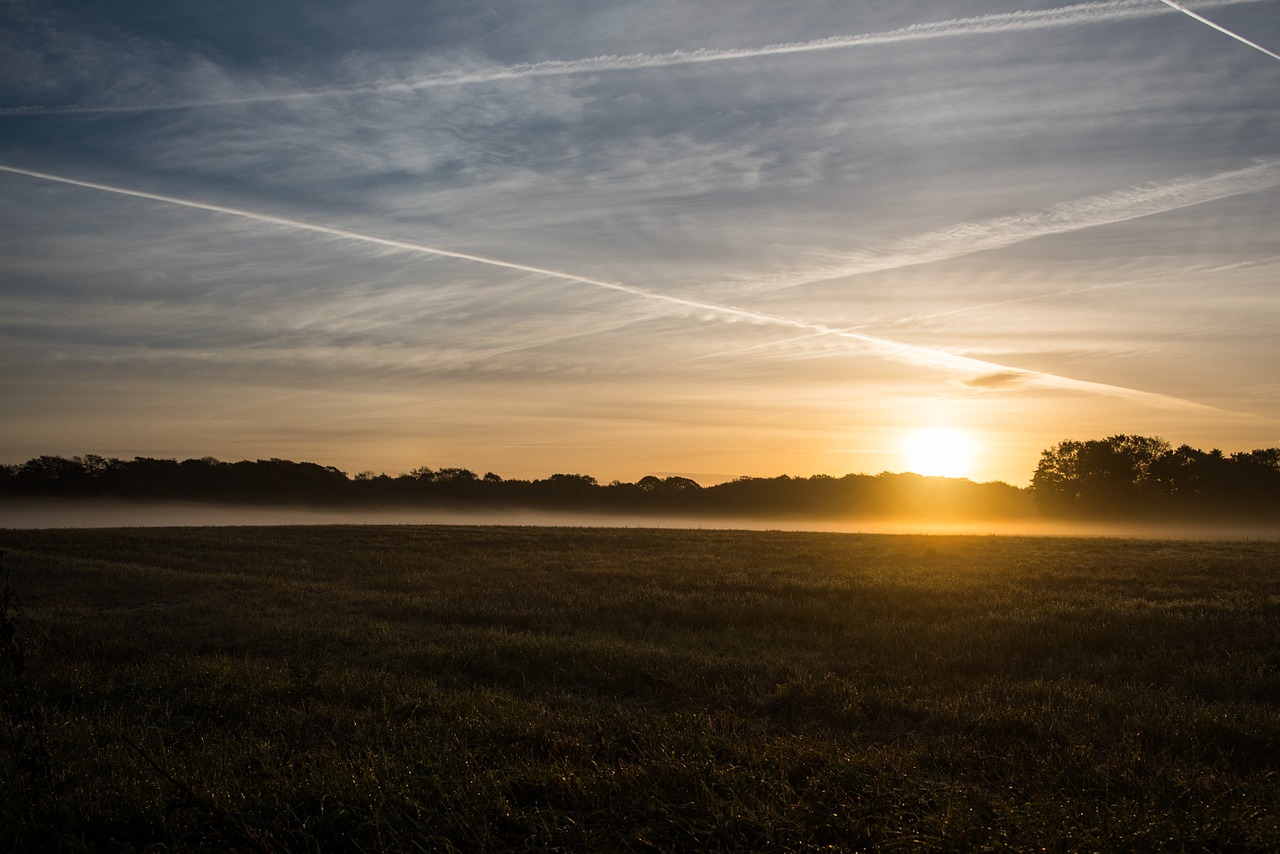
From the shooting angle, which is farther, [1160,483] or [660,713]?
[1160,483]

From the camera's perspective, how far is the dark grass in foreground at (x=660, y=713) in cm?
572

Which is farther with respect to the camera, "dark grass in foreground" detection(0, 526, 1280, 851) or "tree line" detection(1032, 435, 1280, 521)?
"tree line" detection(1032, 435, 1280, 521)

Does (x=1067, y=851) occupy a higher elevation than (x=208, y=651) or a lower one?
higher

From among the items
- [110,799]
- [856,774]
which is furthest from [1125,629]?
[110,799]

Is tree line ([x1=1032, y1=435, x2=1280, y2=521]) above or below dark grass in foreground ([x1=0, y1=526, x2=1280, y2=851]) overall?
above

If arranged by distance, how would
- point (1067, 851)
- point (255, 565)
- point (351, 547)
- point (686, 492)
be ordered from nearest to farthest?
point (1067, 851)
point (255, 565)
point (351, 547)
point (686, 492)

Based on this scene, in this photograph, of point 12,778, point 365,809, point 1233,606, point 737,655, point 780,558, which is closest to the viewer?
point 365,809

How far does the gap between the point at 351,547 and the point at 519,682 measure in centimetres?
2342

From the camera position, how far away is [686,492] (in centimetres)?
9619

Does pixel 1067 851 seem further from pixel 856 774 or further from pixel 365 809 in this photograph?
pixel 365 809

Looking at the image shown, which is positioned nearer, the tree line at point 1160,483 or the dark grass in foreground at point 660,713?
the dark grass in foreground at point 660,713

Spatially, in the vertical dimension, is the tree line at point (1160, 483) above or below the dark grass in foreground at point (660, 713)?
above

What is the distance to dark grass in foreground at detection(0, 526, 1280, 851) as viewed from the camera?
18.8ft

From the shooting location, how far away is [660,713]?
944 cm
